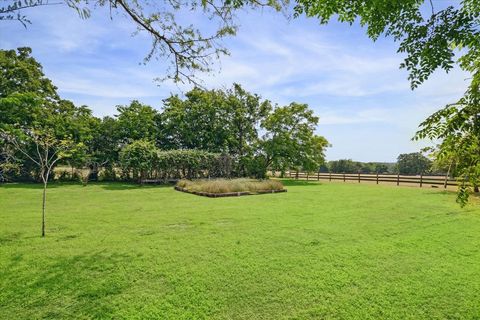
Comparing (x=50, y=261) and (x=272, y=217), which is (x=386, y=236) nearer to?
(x=272, y=217)

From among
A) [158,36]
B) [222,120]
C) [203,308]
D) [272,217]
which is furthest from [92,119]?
[203,308]

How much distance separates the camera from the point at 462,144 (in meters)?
2.38

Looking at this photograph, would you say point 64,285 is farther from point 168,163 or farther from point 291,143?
point 291,143

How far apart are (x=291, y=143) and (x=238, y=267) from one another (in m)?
21.7

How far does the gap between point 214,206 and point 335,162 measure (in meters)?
40.6

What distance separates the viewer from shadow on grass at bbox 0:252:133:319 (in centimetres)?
344

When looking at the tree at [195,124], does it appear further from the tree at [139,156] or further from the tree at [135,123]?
the tree at [139,156]

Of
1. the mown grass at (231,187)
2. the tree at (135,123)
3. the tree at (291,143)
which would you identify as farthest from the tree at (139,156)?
the tree at (291,143)

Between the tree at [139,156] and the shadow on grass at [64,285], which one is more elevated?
the tree at [139,156]

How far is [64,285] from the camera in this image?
4.04 metres

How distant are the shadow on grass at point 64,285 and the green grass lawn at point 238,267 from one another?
2 cm

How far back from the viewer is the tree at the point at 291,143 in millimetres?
25766

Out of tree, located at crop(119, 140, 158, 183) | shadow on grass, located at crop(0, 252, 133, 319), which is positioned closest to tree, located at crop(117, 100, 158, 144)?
tree, located at crop(119, 140, 158, 183)

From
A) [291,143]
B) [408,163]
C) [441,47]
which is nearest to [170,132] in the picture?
[291,143]
